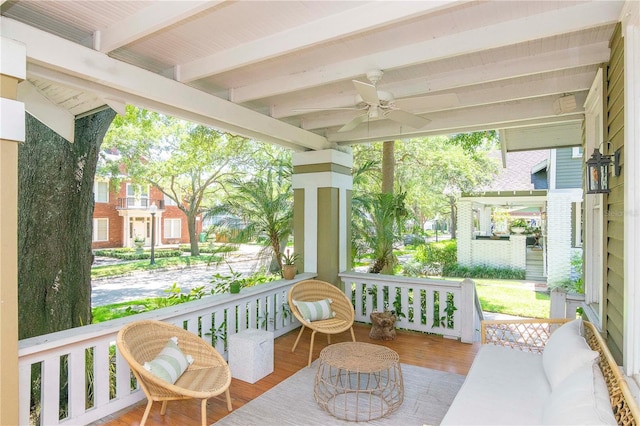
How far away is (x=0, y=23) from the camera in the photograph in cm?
213

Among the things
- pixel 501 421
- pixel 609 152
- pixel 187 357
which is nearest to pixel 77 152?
pixel 187 357

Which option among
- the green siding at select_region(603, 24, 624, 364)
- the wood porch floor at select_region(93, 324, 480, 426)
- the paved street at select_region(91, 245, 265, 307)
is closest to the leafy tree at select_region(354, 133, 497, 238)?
the paved street at select_region(91, 245, 265, 307)

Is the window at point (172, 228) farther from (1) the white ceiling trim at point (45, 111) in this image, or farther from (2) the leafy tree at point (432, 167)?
(1) the white ceiling trim at point (45, 111)

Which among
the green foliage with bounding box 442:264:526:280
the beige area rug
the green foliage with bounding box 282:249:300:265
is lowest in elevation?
the green foliage with bounding box 442:264:526:280

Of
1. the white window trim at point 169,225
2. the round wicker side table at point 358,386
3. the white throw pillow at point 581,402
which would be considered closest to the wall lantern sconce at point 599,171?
the white throw pillow at point 581,402

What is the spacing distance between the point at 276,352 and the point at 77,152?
10.5 ft

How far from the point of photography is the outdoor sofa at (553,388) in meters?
1.66

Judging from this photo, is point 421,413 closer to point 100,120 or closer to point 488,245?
point 100,120

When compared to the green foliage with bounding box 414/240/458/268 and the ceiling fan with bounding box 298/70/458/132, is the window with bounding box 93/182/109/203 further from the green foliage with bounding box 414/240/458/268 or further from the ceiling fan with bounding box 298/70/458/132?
the ceiling fan with bounding box 298/70/458/132

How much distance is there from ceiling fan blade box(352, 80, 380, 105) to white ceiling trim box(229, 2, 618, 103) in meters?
0.37

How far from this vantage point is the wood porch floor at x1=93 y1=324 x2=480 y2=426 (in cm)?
275

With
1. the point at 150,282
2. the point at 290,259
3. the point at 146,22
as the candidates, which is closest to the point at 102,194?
the point at 150,282

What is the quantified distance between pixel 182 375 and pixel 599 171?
3.38 metres

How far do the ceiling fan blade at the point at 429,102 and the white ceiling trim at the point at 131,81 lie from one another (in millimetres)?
1788
